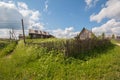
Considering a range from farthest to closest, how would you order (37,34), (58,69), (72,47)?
1. (37,34)
2. (72,47)
3. (58,69)

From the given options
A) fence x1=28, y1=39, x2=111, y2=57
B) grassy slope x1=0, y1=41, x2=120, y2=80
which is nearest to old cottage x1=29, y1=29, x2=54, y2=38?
fence x1=28, y1=39, x2=111, y2=57

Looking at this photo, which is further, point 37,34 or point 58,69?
point 37,34

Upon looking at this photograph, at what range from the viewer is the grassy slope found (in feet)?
43.0

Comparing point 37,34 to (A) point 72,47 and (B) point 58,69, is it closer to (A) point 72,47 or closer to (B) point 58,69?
(A) point 72,47

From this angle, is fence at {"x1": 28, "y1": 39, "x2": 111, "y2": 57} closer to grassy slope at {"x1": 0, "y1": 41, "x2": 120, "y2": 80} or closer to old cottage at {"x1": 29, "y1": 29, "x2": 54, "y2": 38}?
grassy slope at {"x1": 0, "y1": 41, "x2": 120, "y2": 80}

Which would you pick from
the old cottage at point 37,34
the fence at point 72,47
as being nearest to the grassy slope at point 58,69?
the fence at point 72,47

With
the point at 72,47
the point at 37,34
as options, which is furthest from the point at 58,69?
the point at 37,34

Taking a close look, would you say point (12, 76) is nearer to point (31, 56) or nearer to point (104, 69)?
point (31, 56)

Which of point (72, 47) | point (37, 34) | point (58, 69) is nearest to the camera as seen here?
point (58, 69)

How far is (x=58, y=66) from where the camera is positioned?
15078 mm

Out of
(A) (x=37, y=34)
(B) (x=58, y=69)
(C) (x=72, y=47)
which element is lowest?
(B) (x=58, y=69)

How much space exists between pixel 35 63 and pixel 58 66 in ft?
9.77

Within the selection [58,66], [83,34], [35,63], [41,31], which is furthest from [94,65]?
[41,31]

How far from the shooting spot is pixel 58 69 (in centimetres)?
1451
